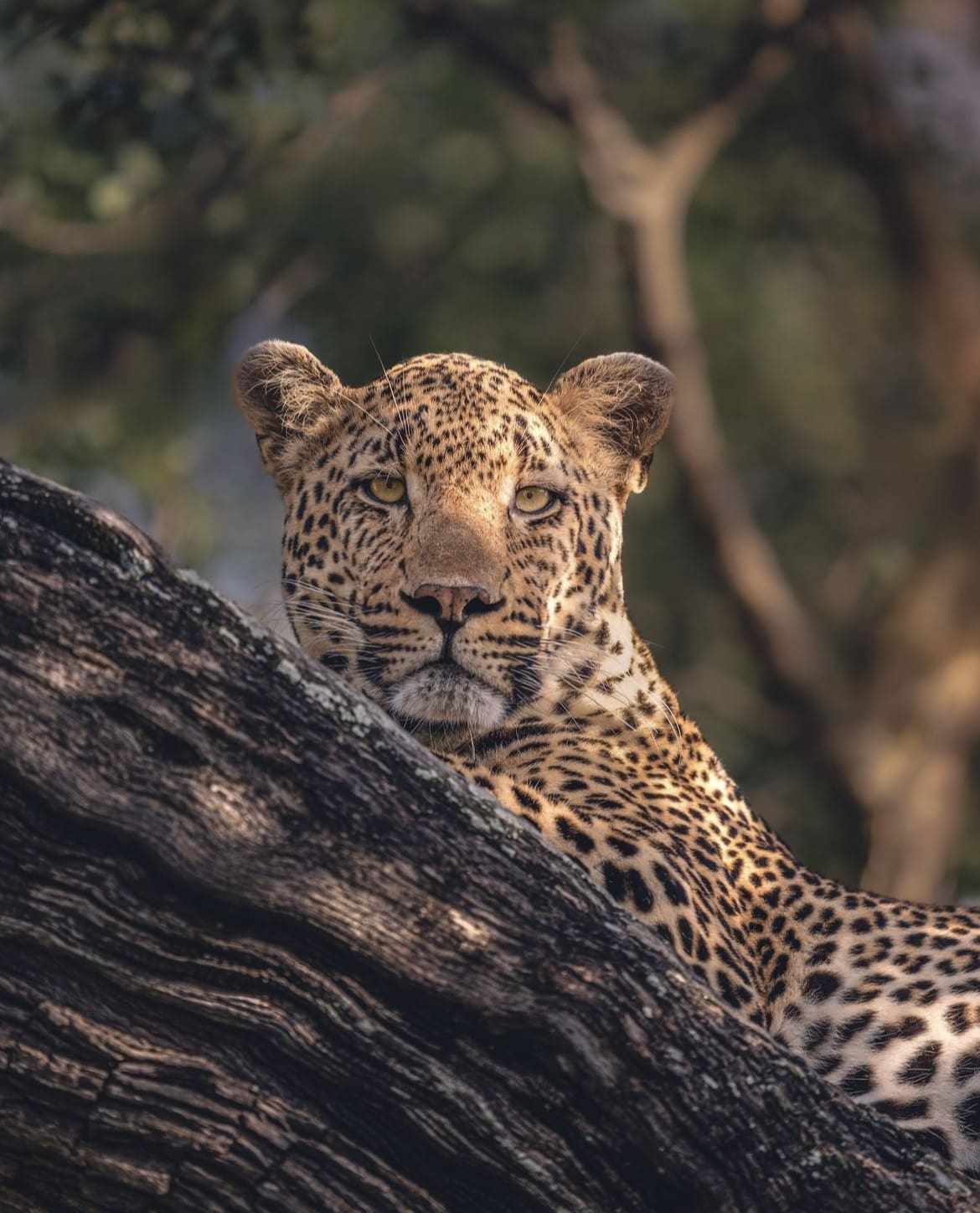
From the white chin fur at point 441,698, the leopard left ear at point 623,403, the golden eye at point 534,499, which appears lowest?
the white chin fur at point 441,698

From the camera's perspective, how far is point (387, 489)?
691 cm

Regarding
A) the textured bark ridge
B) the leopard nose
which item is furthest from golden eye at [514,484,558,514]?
the textured bark ridge

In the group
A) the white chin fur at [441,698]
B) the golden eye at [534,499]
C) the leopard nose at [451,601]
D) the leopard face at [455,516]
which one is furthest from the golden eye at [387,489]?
the white chin fur at [441,698]

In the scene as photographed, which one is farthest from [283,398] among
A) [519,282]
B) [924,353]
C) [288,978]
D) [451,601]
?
[924,353]

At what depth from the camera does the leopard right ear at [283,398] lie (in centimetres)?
Result: 720

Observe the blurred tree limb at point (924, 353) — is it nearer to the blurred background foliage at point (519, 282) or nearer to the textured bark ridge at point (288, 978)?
the blurred background foliage at point (519, 282)

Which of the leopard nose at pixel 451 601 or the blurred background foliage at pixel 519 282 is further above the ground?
the blurred background foliage at pixel 519 282

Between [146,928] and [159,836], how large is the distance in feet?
0.67

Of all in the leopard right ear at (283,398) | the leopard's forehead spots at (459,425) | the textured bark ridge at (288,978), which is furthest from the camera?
the leopard right ear at (283,398)

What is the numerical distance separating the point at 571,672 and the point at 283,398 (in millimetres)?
1526

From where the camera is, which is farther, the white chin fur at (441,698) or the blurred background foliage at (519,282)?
the blurred background foliage at (519,282)

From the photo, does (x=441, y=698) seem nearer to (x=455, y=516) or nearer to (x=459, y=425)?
(x=455, y=516)

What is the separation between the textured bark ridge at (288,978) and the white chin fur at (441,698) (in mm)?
1659

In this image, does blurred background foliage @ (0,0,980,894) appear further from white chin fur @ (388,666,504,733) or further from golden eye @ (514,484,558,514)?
white chin fur @ (388,666,504,733)
